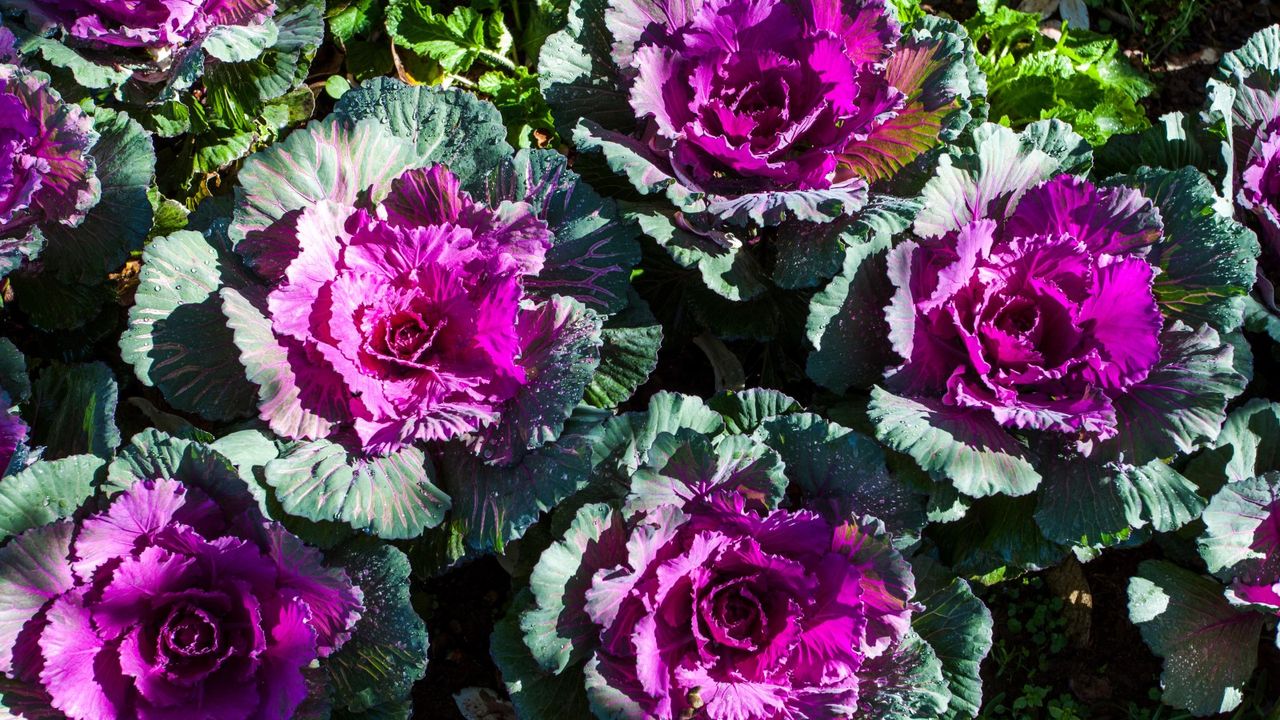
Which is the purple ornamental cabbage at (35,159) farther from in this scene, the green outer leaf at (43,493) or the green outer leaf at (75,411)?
the green outer leaf at (43,493)

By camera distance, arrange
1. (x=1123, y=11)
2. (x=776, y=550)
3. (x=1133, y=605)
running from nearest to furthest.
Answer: (x=776, y=550) → (x=1133, y=605) → (x=1123, y=11)

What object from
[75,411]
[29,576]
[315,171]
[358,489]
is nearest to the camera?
[29,576]

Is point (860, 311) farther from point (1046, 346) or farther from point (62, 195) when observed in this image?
point (62, 195)

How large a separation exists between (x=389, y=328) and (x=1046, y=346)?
144cm

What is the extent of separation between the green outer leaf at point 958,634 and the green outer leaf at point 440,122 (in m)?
1.38

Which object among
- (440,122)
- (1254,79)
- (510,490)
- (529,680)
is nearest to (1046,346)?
(1254,79)

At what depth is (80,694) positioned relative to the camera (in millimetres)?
2145

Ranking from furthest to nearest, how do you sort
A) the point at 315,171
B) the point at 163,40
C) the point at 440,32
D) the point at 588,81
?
the point at 440,32
the point at 163,40
the point at 588,81
the point at 315,171

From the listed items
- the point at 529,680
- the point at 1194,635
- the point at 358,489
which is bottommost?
the point at 1194,635

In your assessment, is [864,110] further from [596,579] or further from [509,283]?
[596,579]

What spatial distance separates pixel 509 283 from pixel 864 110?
91cm

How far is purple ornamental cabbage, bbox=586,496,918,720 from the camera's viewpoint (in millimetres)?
2189

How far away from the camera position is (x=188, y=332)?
236 centimetres

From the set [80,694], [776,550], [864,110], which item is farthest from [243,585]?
[864,110]
